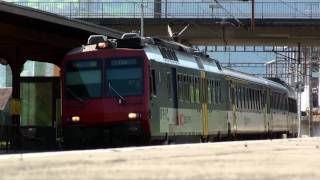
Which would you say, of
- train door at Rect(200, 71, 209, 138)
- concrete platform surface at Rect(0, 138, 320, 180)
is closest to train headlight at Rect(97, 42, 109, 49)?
train door at Rect(200, 71, 209, 138)

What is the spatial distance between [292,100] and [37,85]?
17.7m

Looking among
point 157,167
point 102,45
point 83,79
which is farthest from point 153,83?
point 157,167

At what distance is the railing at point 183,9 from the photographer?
5119 cm

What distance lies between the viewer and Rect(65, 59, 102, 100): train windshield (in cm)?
2023

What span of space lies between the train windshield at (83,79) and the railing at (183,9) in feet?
101

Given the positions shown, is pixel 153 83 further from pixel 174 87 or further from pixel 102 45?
pixel 102 45

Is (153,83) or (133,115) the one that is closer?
(133,115)

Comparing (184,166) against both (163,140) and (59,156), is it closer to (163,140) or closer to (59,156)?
(59,156)

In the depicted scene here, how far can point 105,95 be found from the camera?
20.0m

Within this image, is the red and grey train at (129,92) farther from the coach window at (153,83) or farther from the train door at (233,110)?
the train door at (233,110)

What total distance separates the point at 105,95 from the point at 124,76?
0.76 meters

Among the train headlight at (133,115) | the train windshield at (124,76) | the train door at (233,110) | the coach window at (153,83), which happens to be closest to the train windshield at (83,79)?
the train windshield at (124,76)

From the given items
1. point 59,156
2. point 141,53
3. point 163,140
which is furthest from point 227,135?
point 59,156

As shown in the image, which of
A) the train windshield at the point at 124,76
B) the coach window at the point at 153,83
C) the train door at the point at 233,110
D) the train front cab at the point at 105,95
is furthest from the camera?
the train door at the point at 233,110
